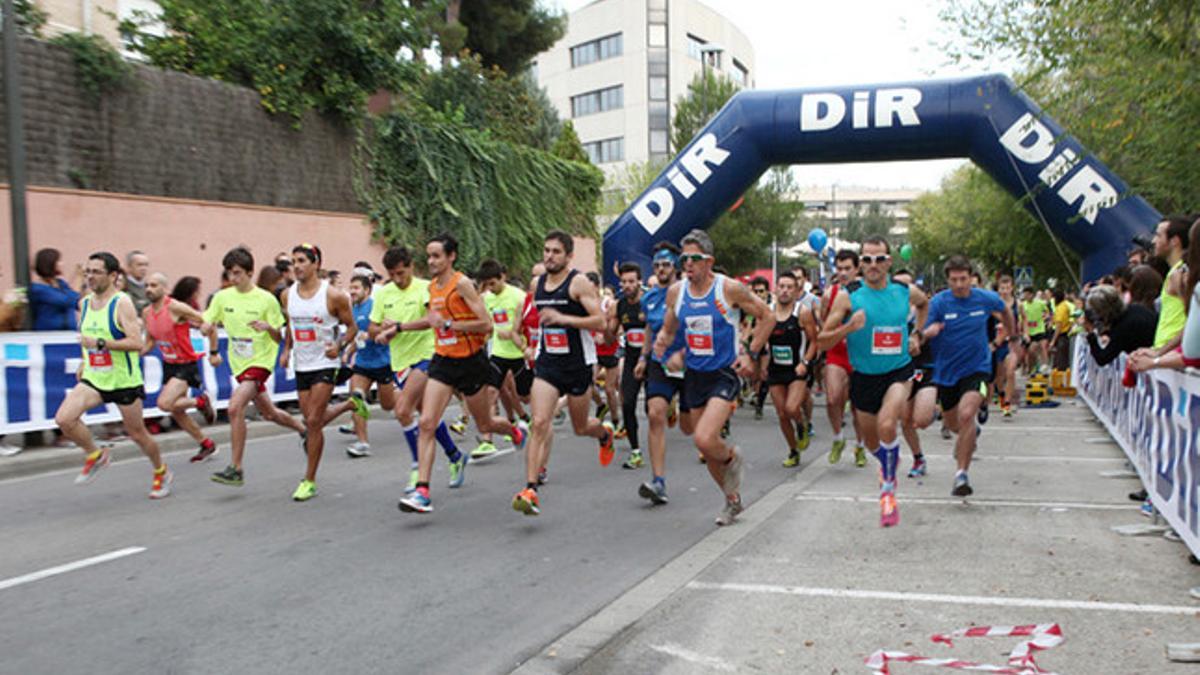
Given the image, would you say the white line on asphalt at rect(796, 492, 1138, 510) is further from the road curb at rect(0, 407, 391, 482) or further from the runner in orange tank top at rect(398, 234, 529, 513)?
the road curb at rect(0, 407, 391, 482)

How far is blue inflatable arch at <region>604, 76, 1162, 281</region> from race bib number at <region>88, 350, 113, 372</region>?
1019 centimetres

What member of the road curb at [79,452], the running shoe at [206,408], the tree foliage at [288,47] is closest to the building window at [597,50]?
the tree foliage at [288,47]

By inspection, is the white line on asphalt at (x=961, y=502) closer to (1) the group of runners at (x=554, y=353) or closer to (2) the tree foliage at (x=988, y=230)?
(1) the group of runners at (x=554, y=353)

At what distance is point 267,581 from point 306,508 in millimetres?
2069

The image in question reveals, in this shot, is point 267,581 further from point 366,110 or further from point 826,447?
point 366,110

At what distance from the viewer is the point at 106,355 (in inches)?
314

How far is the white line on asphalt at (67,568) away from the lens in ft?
18.8

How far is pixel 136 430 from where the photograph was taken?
7.95 meters

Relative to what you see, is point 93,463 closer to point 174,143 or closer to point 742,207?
point 174,143

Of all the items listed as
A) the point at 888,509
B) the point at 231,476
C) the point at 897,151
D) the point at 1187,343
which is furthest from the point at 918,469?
the point at 897,151

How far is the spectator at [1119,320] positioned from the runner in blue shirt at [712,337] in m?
2.43

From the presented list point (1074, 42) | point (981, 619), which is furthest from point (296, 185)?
point (981, 619)

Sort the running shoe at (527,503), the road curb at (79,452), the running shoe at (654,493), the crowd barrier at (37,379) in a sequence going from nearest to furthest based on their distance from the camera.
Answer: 1. the running shoe at (527,503)
2. the running shoe at (654,493)
3. the road curb at (79,452)
4. the crowd barrier at (37,379)

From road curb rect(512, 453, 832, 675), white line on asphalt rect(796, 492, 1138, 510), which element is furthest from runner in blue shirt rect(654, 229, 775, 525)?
white line on asphalt rect(796, 492, 1138, 510)
